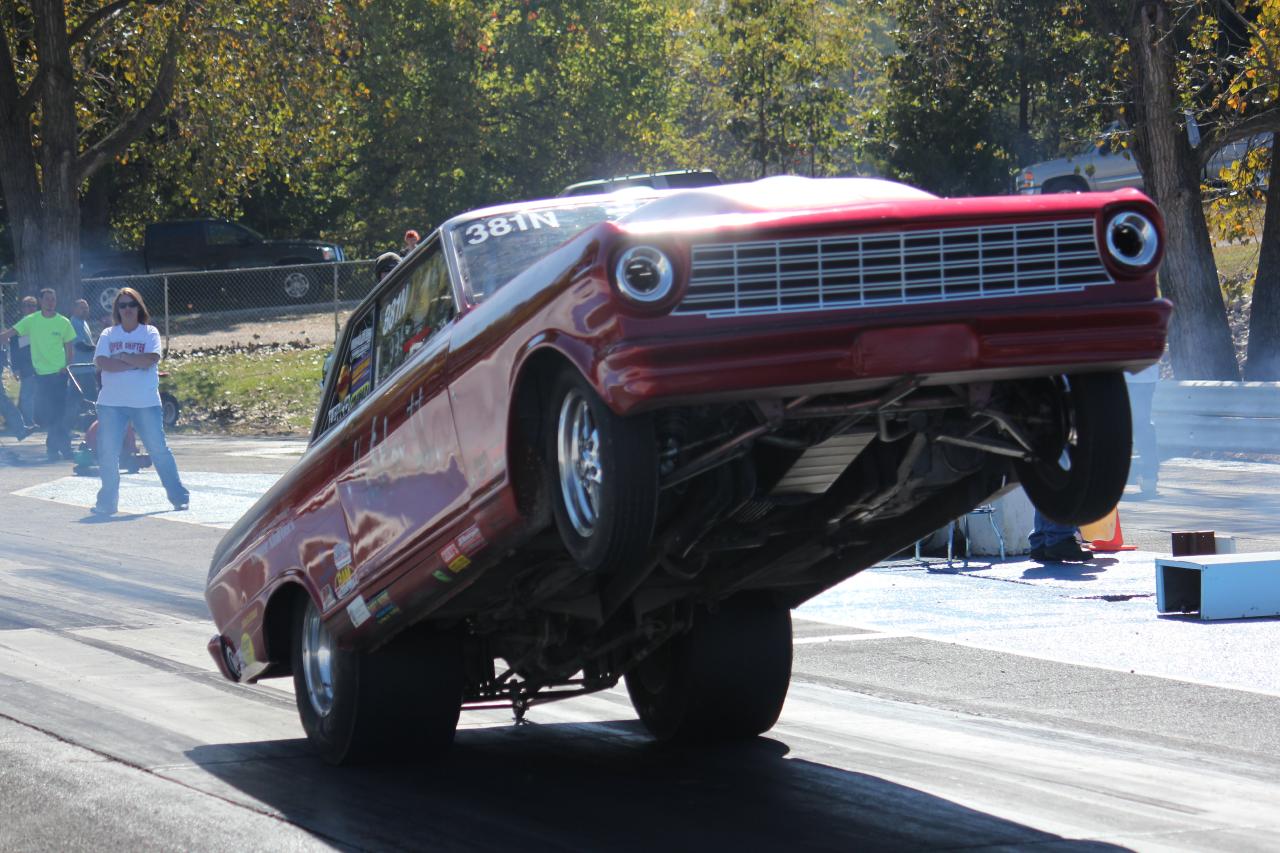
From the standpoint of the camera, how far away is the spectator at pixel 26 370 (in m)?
23.1

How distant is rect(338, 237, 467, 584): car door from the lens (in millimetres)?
5742

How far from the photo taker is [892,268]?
488 centimetres

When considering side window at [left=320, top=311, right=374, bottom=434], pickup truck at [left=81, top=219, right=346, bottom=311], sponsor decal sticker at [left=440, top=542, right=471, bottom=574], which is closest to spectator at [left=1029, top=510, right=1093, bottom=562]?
side window at [left=320, top=311, right=374, bottom=434]

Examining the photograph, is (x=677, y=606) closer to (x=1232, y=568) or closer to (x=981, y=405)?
(x=981, y=405)

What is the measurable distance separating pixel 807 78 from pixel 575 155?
28.6 ft

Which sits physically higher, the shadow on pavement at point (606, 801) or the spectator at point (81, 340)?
the spectator at point (81, 340)

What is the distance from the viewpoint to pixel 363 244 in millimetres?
44438

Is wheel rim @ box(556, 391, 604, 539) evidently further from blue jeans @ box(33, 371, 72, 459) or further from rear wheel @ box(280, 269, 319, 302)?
rear wheel @ box(280, 269, 319, 302)

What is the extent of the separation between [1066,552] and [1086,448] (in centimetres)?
679

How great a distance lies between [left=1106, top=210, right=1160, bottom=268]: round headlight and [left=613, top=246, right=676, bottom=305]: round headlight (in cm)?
137

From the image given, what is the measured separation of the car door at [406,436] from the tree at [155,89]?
22.6 m

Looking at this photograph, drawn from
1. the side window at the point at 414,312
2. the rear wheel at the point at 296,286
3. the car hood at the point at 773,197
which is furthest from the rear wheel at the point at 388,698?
the rear wheel at the point at 296,286

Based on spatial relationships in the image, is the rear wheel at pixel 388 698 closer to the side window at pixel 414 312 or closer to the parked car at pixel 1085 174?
the side window at pixel 414 312

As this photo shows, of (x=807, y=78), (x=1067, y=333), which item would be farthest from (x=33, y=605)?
(x=807, y=78)
